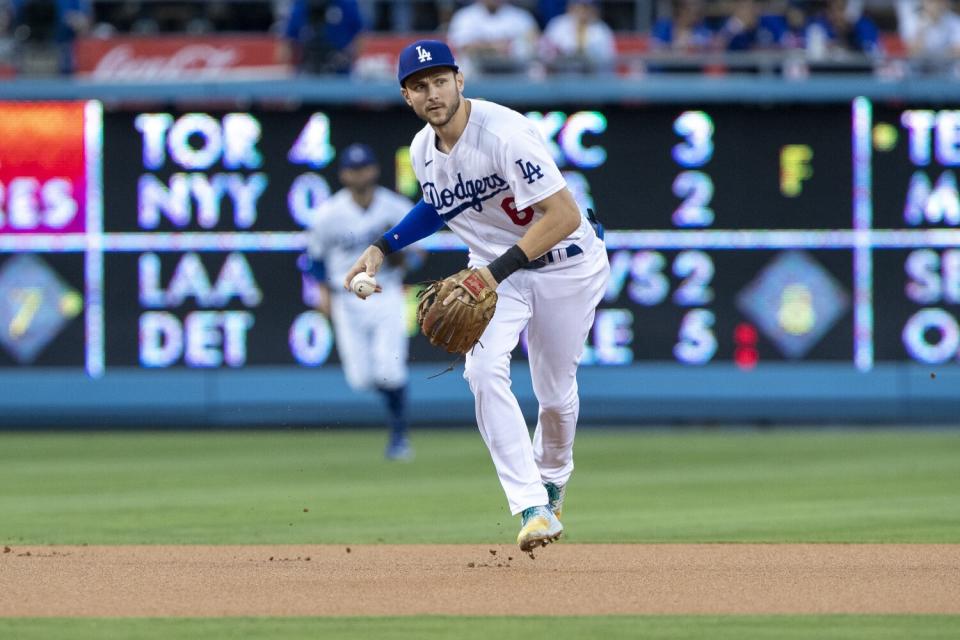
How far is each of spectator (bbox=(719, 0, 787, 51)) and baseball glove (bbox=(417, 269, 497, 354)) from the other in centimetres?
872

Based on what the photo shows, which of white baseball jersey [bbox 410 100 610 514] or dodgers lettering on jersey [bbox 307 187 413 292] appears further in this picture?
dodgers lettering on jersey [bbox 307 187 413 292]

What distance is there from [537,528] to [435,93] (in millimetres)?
1566

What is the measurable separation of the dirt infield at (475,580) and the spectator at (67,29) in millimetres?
8051

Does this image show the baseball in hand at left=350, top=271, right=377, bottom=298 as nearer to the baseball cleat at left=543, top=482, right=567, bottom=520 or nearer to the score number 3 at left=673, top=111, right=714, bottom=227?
the baseball cleat at left=543, top=482, right=567, bottom=520

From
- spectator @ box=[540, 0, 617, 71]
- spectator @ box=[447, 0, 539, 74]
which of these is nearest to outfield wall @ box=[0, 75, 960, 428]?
spectator @ box=[447, 0, 539, 74]

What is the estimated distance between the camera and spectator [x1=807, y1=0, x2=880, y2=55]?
14648mm

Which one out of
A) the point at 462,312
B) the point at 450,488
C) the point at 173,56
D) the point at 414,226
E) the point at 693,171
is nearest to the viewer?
the point at 462,312

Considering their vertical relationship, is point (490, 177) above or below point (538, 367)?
above

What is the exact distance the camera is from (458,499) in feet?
30.7

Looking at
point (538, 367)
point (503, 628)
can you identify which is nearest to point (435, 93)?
point (538, 367)

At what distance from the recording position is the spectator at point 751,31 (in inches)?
573

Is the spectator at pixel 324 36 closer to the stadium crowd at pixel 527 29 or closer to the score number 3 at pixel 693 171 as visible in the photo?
the stadium crowd at pixel 527 29

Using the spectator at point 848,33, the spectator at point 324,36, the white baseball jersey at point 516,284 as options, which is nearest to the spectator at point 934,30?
the spectator at point 848,33

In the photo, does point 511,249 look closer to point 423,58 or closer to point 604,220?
point 423,58
